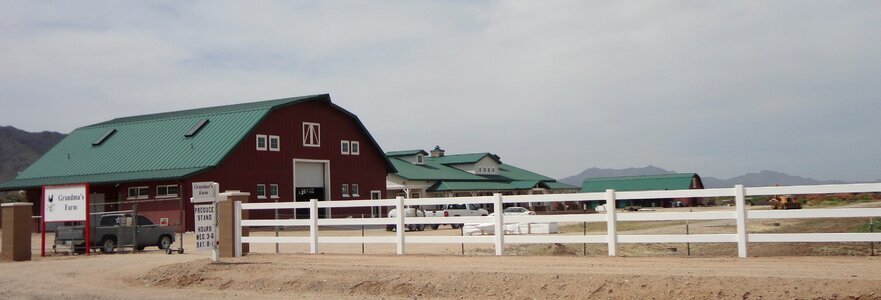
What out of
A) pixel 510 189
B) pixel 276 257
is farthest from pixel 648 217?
pixel 510 189

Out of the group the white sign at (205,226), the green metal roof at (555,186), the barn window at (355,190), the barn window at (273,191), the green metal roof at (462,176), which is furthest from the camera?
the green metal roof at (555,186)

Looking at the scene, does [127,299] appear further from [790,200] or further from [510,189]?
[510,189]

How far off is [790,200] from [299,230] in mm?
36871

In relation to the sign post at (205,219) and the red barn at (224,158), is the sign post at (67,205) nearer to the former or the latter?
the sign post at (205,219)

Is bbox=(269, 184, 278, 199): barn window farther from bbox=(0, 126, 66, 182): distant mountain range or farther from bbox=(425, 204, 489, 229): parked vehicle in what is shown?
bbox=(0, 126, 66, 182): distant mountain range

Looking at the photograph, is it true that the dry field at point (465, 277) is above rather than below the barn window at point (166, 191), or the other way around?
below

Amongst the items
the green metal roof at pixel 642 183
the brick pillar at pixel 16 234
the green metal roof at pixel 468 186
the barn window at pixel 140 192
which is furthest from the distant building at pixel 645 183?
the brick pillar at pixel 16 234

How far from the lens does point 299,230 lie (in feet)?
148

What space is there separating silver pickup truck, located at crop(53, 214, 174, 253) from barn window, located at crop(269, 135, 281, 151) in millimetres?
20911

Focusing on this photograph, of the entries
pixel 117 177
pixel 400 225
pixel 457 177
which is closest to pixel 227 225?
pixel 400 225

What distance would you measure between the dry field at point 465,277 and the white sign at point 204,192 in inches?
56.5

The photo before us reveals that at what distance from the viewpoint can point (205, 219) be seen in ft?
60.5

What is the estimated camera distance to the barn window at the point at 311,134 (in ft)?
169

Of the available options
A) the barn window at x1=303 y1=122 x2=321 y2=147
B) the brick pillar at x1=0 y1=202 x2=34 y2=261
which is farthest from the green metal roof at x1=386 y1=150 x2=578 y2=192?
the brick pillar at x1=0 y1=202 x2=34 y2=261
